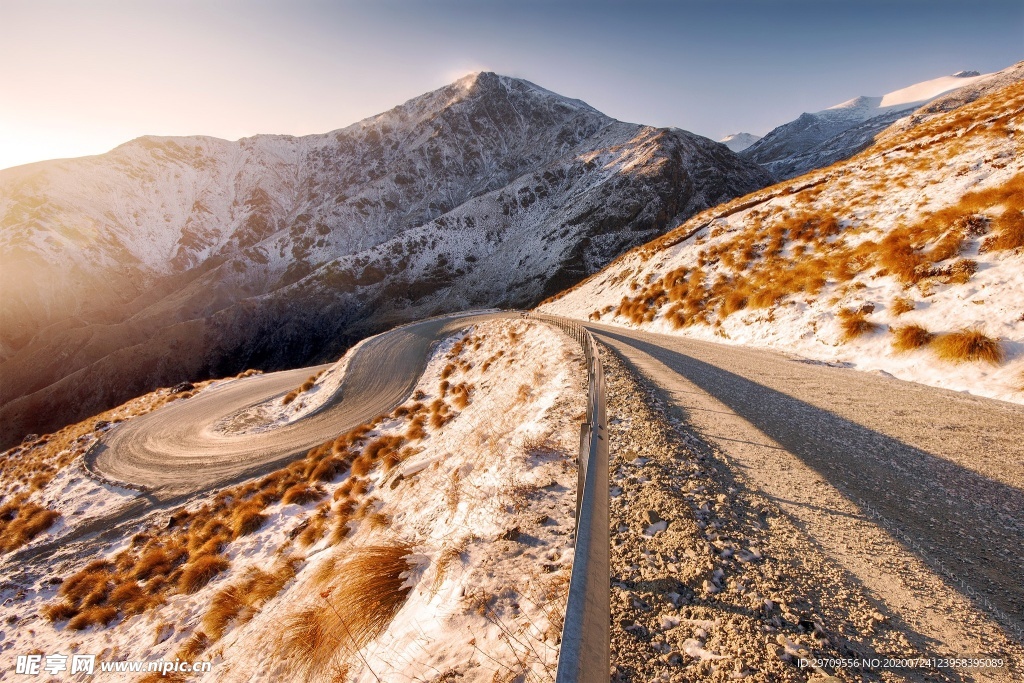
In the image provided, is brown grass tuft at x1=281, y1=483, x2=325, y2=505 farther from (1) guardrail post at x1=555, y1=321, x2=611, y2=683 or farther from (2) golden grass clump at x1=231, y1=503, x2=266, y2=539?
(1) guardrail post at x1=555, y1=321, x2=611, y2=683

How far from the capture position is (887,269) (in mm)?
12164

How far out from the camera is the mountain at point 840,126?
5177 inches

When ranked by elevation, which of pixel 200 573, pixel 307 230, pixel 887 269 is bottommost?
pixel 200 573

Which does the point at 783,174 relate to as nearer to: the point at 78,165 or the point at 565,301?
the point at 565,301

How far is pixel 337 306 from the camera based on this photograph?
87.1m

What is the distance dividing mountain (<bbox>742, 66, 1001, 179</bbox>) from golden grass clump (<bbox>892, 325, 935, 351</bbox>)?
14946cm

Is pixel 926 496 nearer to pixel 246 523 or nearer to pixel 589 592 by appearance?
pixel 589 592

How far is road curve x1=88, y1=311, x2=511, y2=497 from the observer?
1888 centimetres

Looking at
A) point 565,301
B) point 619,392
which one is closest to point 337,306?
point 565,301

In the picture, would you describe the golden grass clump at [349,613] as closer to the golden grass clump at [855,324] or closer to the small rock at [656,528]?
the small rock at [656,528]

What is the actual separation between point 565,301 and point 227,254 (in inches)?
5659

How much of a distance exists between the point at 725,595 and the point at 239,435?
26981 mm

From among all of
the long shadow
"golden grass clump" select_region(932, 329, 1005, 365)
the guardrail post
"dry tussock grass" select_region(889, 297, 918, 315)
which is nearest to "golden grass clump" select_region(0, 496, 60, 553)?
the guardrail post

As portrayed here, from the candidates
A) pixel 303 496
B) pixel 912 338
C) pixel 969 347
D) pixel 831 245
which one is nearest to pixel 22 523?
pixel 303 496
